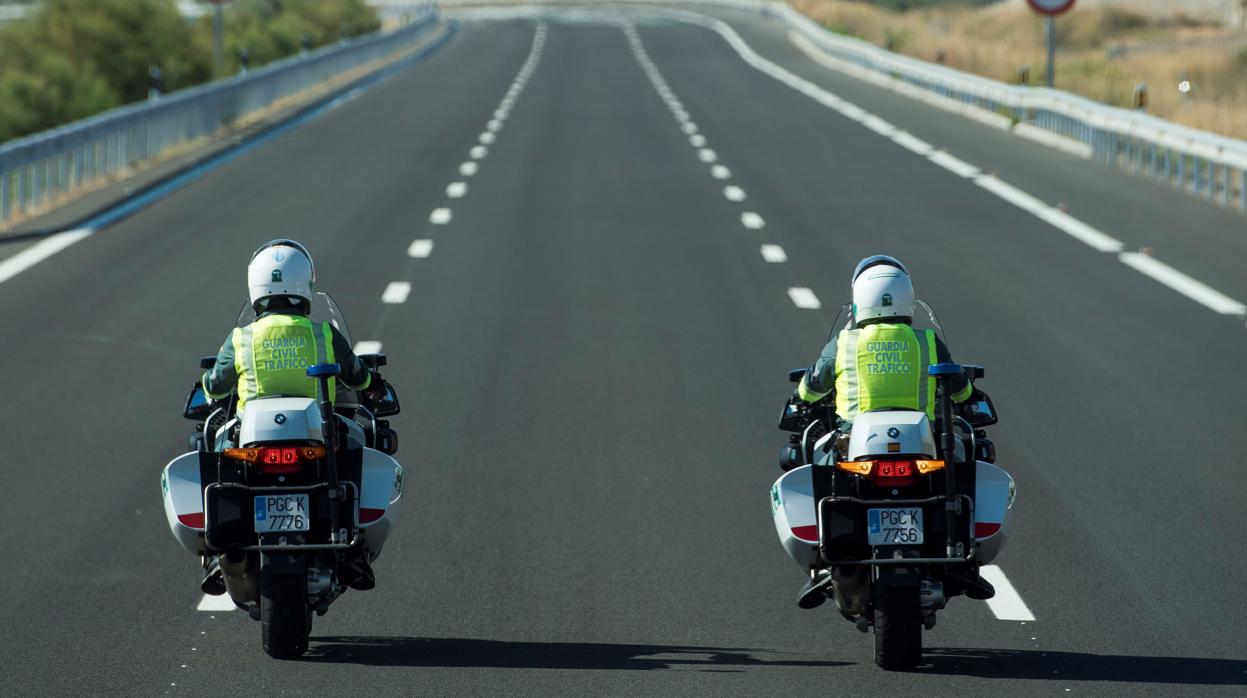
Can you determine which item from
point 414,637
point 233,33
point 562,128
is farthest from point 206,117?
point 233,33

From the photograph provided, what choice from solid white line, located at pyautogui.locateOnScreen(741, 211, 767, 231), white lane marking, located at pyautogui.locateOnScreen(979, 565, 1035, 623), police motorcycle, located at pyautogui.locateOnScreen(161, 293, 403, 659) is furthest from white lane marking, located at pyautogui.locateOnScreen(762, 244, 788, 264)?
police motorcycle, located at pyautogui.locateOnScreen(161, 293, 403, 659)

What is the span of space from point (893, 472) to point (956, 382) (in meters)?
0.78

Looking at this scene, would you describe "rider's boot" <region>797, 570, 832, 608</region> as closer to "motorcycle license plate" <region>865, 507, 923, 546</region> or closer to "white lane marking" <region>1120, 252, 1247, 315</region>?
"motorcycle license plate" <region>865, 507, 923, 546</region>

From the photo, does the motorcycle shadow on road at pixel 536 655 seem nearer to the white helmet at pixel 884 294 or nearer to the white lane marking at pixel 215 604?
the white lane marking at pixel 215 604

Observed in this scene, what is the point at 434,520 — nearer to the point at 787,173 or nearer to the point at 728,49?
the point at 787,173

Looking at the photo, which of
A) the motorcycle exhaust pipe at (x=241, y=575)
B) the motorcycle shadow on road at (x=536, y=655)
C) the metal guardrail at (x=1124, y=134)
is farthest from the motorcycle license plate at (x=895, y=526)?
the metal guardrail at (x=1124, y=134)

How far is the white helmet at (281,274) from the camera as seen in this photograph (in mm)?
8023

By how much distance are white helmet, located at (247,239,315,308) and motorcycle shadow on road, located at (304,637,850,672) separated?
4.49 feet

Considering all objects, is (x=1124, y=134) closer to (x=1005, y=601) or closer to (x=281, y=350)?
(x=1005, y=601)

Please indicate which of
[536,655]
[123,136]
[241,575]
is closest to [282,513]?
[241,575]

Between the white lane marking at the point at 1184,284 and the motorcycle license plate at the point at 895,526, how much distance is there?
9.77m

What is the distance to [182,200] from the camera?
78.9ft

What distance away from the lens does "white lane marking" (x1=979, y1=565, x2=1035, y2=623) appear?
8.51m

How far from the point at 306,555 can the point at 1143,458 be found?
18.5ft
